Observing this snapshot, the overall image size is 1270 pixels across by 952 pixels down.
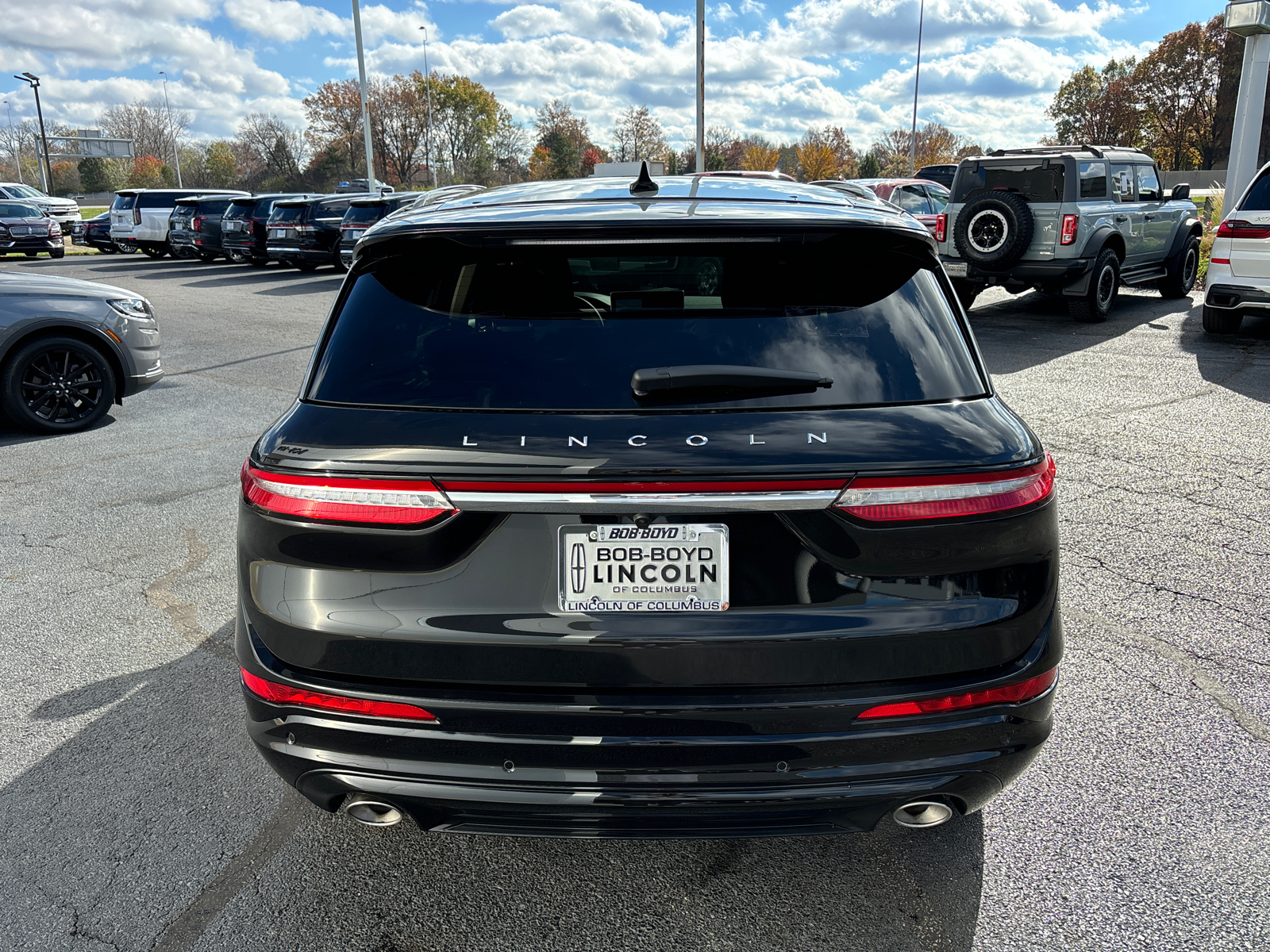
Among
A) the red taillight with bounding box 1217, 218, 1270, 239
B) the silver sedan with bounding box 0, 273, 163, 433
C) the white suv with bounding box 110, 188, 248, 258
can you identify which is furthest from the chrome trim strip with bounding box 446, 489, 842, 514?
the white suv with bounding box 110, 188, 248, 258

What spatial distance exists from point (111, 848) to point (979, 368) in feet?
8.79

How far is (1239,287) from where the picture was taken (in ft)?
32.8

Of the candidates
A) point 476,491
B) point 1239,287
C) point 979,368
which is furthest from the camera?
point 1239,287

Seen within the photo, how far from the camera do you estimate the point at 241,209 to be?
2531 centimetres

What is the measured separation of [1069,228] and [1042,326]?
1.31m

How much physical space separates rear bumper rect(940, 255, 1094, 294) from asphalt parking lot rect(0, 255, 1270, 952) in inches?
277

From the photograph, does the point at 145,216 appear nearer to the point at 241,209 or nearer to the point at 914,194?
the point at 241,209

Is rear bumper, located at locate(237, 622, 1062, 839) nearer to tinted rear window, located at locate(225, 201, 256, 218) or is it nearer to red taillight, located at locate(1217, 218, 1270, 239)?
red taillight, located at locate(1217, 218, 1270, 239)

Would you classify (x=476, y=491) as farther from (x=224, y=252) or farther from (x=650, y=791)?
(x=224, y=252)

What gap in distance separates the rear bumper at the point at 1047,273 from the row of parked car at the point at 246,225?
12.3 meters

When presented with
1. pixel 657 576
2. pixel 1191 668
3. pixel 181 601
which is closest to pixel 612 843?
pixel 657 576

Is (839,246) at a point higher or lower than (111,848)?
higher

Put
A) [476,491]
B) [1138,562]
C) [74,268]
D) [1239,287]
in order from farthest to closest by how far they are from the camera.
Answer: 1. [74,268]
2. [1239,287]
3. [1138,562]
4. [476,491]

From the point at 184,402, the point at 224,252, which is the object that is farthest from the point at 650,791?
the point at 224,252
